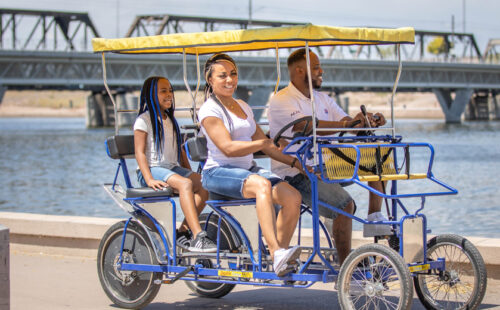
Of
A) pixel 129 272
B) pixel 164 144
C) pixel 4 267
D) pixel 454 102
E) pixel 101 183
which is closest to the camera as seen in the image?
pixel 4 267

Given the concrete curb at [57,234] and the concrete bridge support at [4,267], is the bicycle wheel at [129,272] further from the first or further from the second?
the concrete curb at [57,234]

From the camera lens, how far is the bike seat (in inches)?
278

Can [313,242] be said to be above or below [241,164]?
below

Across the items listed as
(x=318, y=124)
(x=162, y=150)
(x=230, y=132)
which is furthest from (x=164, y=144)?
(x=318, y=124)

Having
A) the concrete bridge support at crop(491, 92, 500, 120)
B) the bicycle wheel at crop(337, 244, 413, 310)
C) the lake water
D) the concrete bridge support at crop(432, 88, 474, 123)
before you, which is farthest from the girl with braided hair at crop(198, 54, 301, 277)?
the concrete bridge support at crop(491, 92, 500, 120)

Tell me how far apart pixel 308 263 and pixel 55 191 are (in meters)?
24.6

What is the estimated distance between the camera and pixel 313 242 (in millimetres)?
6414

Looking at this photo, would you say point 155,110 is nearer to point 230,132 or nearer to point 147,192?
point 147,192

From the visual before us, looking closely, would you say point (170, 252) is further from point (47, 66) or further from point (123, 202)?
point (47, 66)

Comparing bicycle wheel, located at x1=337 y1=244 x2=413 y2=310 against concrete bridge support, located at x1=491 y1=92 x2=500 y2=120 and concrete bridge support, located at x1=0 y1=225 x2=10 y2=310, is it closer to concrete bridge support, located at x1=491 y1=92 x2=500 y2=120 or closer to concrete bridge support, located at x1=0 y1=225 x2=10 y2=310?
concrete bridge support, located at x1=0 y1=225 x2=10 y2=310

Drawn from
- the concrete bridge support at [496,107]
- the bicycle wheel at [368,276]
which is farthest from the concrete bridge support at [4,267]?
the concrete bridge support at [496,107]

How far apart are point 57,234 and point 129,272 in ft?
9.66

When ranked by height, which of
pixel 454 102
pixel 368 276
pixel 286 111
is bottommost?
pixel 368 276

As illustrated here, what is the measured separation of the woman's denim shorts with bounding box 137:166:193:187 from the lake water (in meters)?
10.3
